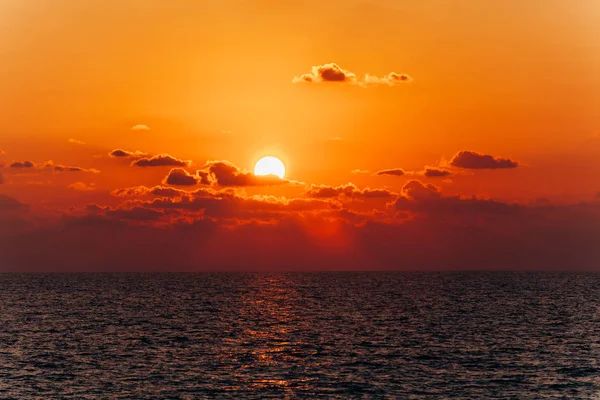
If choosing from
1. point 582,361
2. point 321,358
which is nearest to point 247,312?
point 321,358

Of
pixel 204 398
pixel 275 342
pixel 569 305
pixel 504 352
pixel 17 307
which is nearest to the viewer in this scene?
pixel 204 398

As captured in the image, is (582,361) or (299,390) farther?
(582,361)

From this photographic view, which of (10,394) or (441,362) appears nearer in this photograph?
(10,394)

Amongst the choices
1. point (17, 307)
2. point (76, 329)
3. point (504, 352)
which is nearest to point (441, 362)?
point (504, 352)

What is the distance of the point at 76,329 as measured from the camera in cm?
11075

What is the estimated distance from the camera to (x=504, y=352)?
285 feet

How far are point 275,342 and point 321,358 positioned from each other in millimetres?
15097

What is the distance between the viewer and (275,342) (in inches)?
3792

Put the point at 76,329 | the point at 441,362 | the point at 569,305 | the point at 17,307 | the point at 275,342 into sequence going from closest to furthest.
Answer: the point at 441,362 → the point at 275,342 → the point at 76,329 → the point at 17,307 → the point at 569,305

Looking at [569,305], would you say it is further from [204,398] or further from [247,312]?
[204,398]

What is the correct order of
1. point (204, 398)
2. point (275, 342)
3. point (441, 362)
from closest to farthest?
1. point (204, 398)
2. point (441, 362)
3. point (275, 342)

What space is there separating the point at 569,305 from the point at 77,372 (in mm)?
130468

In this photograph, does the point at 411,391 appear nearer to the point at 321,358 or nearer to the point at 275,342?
the point at 321,358

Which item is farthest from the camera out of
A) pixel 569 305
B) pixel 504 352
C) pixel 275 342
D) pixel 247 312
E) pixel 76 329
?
pixel 569 305
